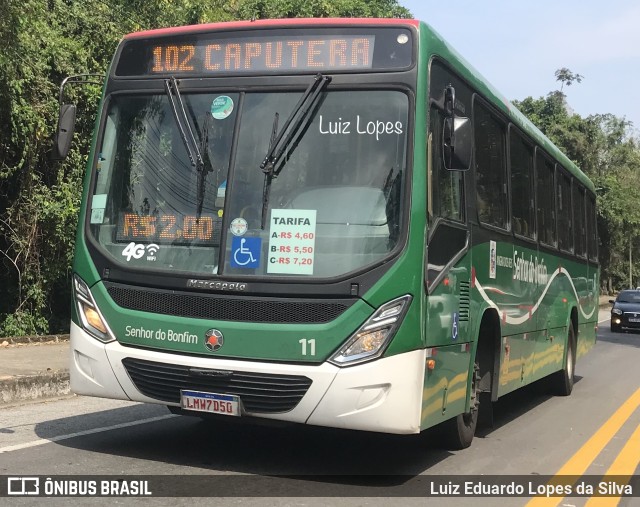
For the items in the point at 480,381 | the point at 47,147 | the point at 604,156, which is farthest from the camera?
the point at 604,156

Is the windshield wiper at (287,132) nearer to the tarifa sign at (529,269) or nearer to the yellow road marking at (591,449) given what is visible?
the yellow road marking at (591,449)

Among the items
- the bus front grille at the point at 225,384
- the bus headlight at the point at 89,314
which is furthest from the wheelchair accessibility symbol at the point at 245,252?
the bus headlight at the point at 89,314

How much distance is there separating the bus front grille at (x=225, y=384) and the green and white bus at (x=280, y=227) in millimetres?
11

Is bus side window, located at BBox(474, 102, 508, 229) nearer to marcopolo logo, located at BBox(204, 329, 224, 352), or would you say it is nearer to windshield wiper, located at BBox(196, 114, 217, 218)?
windshield wiper, located at BBox(196, 114, 217, 218)

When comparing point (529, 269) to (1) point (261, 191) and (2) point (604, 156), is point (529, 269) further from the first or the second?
(2) point (604, 156)

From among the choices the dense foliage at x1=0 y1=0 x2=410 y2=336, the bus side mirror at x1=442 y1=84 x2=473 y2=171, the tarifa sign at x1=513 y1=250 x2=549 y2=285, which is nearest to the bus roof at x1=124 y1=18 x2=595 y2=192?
the bus side mirror at x1=442 y1=84 x2=473 y2=171

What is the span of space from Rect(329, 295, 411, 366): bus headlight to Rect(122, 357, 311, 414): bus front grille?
30cm

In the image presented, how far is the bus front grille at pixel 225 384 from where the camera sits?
234 inches

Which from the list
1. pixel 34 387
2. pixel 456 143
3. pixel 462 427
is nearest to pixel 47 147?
pixel 34 387

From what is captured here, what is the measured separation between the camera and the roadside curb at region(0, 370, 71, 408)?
971 centimetres

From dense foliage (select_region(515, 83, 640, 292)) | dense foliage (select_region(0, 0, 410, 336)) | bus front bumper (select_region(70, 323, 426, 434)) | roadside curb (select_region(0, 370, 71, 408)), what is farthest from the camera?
dense foliage (select_region(515, 83, 640, 292))

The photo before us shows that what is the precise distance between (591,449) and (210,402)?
4053mm

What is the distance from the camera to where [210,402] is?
6090 mm

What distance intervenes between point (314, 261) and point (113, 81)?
233cm
